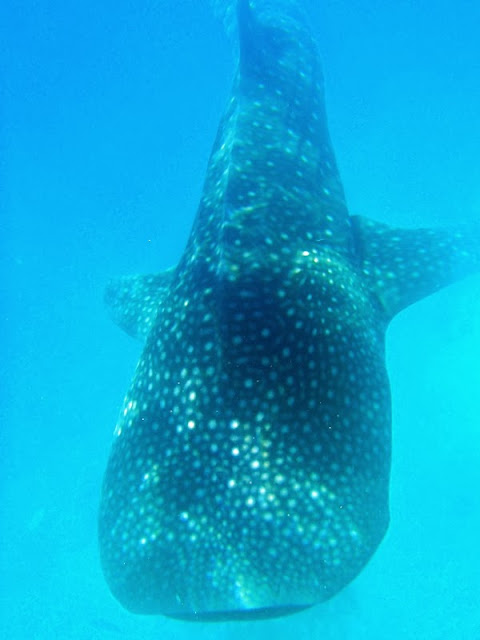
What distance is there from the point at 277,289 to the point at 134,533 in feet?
7.04

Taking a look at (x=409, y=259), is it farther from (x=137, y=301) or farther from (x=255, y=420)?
(x=137, y=301)

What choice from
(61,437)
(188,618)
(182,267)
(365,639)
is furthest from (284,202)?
(61,437)

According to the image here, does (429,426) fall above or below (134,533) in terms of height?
above

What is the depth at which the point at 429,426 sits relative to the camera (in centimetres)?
1588

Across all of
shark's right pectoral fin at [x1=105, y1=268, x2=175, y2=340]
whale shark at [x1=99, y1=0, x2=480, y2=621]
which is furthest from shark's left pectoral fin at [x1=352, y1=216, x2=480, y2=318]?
shark's right pectoral fin at [x1=105, y1=268, x2=175, y2=340]

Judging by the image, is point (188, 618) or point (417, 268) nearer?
point (188, 618)

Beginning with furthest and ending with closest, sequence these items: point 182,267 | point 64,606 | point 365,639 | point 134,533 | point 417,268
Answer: point 64,606
point 365,639
point 417,268
point 182,267
point 134,533

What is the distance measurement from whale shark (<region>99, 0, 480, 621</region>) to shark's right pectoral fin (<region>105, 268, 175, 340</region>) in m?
1.15

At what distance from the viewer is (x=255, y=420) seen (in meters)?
3.70

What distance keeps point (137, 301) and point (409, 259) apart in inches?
126

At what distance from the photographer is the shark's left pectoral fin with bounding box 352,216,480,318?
17.7 ft

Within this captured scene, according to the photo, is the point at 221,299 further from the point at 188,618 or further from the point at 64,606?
the point at 64,606

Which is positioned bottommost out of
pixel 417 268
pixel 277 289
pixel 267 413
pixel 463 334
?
pixel 267 413

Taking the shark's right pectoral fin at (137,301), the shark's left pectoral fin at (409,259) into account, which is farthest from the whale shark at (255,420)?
the shark's right pectoral fin at (137,301)
